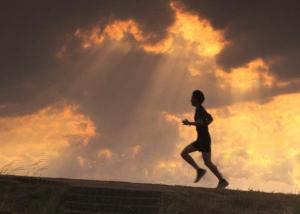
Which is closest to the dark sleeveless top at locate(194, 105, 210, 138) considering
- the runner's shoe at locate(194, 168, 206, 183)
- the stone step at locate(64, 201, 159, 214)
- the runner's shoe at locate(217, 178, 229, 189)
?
the runner's shoe at locate(194, 168, 206, 183)

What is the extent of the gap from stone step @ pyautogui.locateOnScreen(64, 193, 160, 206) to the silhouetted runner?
7.77ft

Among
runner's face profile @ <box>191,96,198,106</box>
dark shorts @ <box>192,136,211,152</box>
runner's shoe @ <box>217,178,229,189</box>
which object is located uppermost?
runner's face profile @ <box>191,96,198,106</box>

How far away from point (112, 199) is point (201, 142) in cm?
303

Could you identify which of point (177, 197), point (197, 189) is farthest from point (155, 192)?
point (197, 189)

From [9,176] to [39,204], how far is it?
193 cm

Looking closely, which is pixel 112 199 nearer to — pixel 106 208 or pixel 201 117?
pixel 106 208

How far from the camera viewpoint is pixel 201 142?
46.4 feet

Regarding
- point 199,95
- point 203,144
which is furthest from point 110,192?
point 199,95

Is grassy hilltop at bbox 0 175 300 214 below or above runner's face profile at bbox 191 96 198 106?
below

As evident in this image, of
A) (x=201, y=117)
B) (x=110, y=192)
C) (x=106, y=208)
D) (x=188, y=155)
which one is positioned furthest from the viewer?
(x=188, y=155)

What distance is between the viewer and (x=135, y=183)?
1403 cm

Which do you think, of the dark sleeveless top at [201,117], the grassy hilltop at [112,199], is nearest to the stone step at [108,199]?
the grassy hilltop at [112,199]

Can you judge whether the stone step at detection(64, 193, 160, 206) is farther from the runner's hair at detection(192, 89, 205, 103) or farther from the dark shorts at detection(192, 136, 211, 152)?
the runner's hair at detection(192, 89, 205, 103)

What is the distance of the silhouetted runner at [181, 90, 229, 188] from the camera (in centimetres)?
1405
